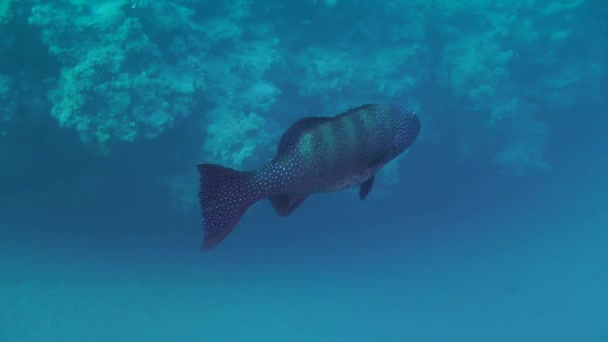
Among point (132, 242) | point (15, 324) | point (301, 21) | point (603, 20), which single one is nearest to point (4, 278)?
point (15, 324)

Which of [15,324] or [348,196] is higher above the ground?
[348,196]

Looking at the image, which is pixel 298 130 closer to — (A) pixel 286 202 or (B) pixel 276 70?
(A) pixel 286 202

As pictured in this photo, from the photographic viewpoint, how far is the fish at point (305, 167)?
10.0 feet

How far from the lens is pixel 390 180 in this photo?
14.8 meters

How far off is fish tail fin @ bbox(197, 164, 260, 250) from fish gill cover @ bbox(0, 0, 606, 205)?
804 centimetres

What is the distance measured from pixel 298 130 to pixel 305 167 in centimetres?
32

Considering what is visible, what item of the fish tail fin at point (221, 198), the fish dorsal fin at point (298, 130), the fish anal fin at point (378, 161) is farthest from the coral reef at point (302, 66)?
the fish anal fin at point (378, 161)

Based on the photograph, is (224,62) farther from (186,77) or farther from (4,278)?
(4,278)

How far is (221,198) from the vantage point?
10.1ft

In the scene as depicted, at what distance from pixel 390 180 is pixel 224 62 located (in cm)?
734

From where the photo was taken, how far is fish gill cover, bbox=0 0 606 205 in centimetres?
1038

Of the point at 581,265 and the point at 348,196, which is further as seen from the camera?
the point at 581,265

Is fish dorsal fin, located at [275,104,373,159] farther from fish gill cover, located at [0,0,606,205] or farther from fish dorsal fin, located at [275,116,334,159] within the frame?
fish gill cover, located at [0,0,606,205]

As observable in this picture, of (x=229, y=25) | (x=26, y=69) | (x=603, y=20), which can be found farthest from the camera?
(x=603, y=20)
